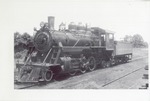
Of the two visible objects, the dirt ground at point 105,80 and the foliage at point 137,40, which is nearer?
the dirt ground at point 105,80

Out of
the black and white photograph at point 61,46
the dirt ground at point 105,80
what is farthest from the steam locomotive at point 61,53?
the dirt ground at point 105,80

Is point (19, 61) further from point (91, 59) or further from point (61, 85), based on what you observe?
point (91, 59)

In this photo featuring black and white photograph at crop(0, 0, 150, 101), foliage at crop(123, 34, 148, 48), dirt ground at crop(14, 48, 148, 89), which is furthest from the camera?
foliage at crop(123, 34, 148, 48)

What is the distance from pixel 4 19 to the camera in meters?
4.38

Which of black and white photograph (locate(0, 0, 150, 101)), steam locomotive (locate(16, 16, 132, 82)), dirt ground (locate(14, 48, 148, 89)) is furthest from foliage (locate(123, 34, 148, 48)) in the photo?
steam locomotive (locate(16, 16, 132, 82))

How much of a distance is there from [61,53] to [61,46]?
151 millimetres

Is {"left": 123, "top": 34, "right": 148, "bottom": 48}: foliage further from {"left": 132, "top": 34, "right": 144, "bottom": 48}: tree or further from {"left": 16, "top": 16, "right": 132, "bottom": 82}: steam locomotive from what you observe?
{"left": 16, "top": 16, "right": 132, "bottom": 82}: steam locomotive

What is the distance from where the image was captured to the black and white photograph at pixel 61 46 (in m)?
4.39

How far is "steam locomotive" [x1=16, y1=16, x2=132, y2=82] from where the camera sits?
457 centimetres

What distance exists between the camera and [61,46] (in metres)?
4.73

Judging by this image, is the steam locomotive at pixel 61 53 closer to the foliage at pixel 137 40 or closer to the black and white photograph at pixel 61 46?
the black and white photograph at pixel 61 46

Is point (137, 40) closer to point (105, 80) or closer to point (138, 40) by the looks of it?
point (138, 40)

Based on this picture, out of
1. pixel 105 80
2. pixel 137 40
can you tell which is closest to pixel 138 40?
pixel 137 40

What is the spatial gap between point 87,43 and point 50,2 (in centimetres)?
150
